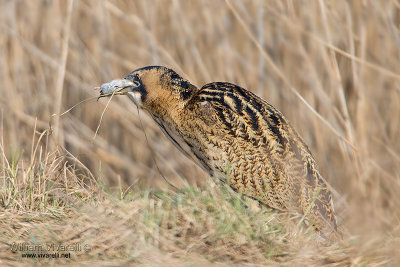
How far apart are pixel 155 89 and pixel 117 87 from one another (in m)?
0.20

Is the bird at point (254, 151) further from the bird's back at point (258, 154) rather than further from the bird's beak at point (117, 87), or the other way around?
the bird's beak at point (117, 87)

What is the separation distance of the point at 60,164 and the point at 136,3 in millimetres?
1791

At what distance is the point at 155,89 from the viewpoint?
2980 mm

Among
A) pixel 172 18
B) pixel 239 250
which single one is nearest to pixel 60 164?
pixel 239 250

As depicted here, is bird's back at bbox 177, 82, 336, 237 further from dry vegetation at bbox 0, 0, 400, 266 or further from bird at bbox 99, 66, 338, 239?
dry vegetation at bbox 0, 0, 400, 266

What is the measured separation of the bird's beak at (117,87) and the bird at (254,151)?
1.13 ft

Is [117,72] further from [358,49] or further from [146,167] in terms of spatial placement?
[358,49]

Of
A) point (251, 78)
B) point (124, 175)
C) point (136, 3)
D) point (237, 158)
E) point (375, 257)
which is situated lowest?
point (124, 175)

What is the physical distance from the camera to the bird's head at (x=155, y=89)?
296 centimetres

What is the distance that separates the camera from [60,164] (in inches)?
107

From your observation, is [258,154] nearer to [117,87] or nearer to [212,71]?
[117,87]

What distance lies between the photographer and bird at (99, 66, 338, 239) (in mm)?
2693

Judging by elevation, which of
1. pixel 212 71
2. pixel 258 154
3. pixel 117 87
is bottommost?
pixel 258 154

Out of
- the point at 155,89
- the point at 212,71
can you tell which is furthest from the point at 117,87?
the point at 212,71
